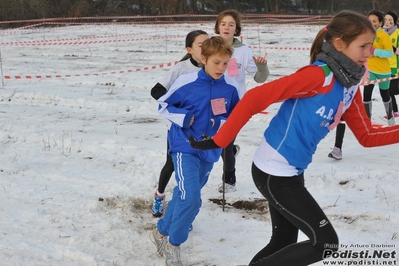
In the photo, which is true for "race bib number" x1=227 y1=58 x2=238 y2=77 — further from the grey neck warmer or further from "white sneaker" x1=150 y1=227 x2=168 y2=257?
the grey neck warmer

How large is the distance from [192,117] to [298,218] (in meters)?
1.21

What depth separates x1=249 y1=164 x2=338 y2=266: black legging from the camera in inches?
115

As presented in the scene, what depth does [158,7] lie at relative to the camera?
44.2 m

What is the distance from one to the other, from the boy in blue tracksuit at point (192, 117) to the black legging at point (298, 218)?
2.63ft

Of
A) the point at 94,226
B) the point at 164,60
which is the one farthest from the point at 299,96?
the point at 164,60

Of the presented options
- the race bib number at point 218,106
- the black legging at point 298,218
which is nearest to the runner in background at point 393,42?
the race bib number at point 218,106

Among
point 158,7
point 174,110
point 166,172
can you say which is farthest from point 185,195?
point 158,7

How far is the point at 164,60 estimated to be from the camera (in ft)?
56.3

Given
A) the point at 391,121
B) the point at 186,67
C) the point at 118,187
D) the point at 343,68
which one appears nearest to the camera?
the point at 343,68

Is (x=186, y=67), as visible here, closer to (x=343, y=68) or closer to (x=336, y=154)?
(x=343, y=68)

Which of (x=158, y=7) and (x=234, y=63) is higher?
(x=158, y=7)

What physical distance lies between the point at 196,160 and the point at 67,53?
667 inches

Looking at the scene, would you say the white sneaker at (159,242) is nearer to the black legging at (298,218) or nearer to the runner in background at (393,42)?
the black legging at (298,218)

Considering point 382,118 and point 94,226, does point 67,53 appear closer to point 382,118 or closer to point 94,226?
point 382,118
